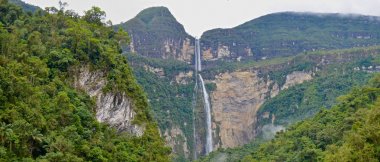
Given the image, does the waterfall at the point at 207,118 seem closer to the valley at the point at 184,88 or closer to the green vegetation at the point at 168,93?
the valley at the point at 184,88

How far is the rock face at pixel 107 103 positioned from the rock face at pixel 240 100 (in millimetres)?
54491

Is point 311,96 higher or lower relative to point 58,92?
lower

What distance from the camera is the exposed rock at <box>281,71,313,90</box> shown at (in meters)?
89.0

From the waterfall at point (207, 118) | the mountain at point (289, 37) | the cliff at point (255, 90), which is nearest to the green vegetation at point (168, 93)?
the waterfall at point (207, 118)

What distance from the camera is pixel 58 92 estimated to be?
2920 cm

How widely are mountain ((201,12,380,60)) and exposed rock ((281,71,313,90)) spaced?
17889 mm

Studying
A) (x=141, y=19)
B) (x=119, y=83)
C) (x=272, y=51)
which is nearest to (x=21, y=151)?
(x=119, y=83)

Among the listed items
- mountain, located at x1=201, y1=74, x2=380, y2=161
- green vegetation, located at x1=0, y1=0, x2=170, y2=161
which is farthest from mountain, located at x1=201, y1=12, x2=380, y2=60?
green vegetation, located at x1=0, y1=0, x2=170, y2=161

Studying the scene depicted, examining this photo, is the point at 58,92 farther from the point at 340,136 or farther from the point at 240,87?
the point at 240,87

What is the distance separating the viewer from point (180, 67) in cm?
9488

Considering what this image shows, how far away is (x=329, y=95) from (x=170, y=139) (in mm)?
25033

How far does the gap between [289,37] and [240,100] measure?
26.0 meters

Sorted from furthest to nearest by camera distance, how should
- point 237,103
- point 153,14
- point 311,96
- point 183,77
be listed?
point 153,14
point 183,77
point 237,103
point 311,96

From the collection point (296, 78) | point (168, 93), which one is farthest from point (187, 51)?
point (296, 78)
